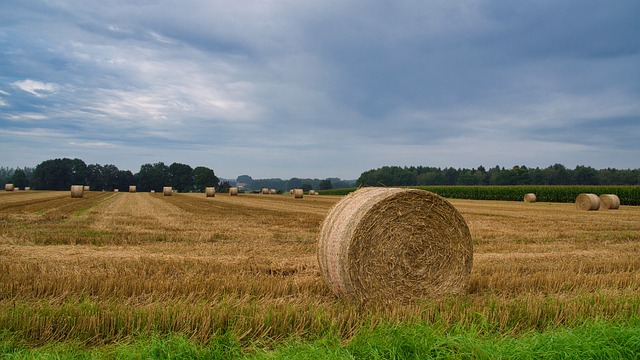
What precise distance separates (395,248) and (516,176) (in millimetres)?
87069

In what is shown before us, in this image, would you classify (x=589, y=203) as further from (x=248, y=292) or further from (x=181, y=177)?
(x=181, y=177)

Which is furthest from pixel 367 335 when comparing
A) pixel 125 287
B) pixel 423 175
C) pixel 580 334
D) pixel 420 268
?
pixel 423 175

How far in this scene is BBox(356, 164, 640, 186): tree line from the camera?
275 feet

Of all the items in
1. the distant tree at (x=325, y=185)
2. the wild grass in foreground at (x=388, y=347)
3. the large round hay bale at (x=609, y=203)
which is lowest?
the wild grass in foreground at (x=388, y=347)

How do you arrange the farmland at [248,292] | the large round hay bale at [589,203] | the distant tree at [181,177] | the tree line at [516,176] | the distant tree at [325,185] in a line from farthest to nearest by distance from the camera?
1. the distant tree at [325,185]
2. the distant tree at [181,177]
3. the tree line at [516,176]
4. the large round hay bale at [589,203]
5. the farmland at [248,292]

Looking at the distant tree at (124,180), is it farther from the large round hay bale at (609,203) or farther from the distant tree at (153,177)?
the large round hay bale at (609,203)

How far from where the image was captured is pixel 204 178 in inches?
4437

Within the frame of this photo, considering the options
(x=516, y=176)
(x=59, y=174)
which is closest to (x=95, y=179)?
(x=59, y=174)

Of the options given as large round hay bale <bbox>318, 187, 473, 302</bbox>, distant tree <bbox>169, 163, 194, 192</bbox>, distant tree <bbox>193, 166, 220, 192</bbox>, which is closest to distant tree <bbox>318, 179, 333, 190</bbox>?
distant tree <bbox>193, 166, 220, 192</bbox>

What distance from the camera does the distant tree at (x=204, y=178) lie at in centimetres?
11181

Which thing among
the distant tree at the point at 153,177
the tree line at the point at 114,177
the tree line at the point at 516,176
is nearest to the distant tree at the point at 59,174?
Answer: the tree line at the point at 114,177

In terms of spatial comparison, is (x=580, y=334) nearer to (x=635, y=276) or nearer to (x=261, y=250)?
(x=635, y=276)

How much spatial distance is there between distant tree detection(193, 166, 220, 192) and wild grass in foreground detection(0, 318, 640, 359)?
4274 inches

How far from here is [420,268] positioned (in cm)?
658
